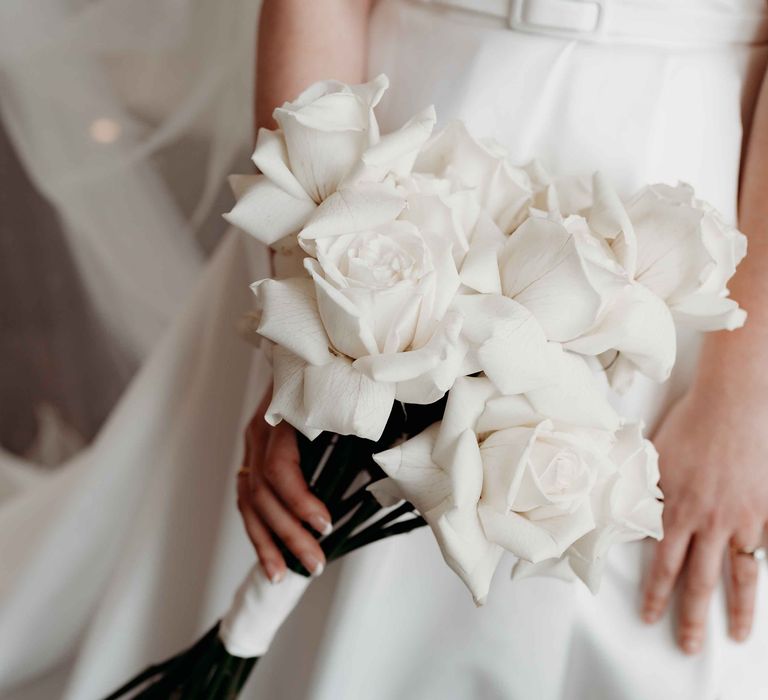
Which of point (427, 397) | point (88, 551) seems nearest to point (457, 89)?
point (427, 397)

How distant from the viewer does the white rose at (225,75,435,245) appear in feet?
1.61

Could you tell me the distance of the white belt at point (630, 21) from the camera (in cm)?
68

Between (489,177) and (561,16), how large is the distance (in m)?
0.23

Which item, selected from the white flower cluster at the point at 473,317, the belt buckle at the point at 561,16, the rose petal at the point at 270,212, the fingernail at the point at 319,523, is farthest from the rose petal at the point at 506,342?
the belt buckle at the point at 561,16

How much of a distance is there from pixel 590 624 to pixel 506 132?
1.33 ft

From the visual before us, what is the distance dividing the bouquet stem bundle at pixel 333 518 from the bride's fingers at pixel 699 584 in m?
0.22

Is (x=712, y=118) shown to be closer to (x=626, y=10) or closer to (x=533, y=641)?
(x=626, y=10)

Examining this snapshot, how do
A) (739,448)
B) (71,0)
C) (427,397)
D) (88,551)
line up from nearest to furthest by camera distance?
(427,397) → (739,448) → (88,551) → (71,0)

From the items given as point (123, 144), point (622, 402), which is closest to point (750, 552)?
point (622, 402)

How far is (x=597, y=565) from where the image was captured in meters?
0.52

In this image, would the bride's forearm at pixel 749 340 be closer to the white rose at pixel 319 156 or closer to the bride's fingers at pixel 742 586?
the bride's fingers at pixel 742 586

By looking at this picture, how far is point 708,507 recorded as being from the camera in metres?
0.66

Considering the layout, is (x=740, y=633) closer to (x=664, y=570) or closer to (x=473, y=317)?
(x=664, y=570)

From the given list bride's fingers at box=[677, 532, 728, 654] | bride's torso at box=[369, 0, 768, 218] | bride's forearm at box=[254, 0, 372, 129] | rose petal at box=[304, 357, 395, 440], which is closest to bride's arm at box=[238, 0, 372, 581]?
bride's forearm at box=[254, 0, 372, 129]
